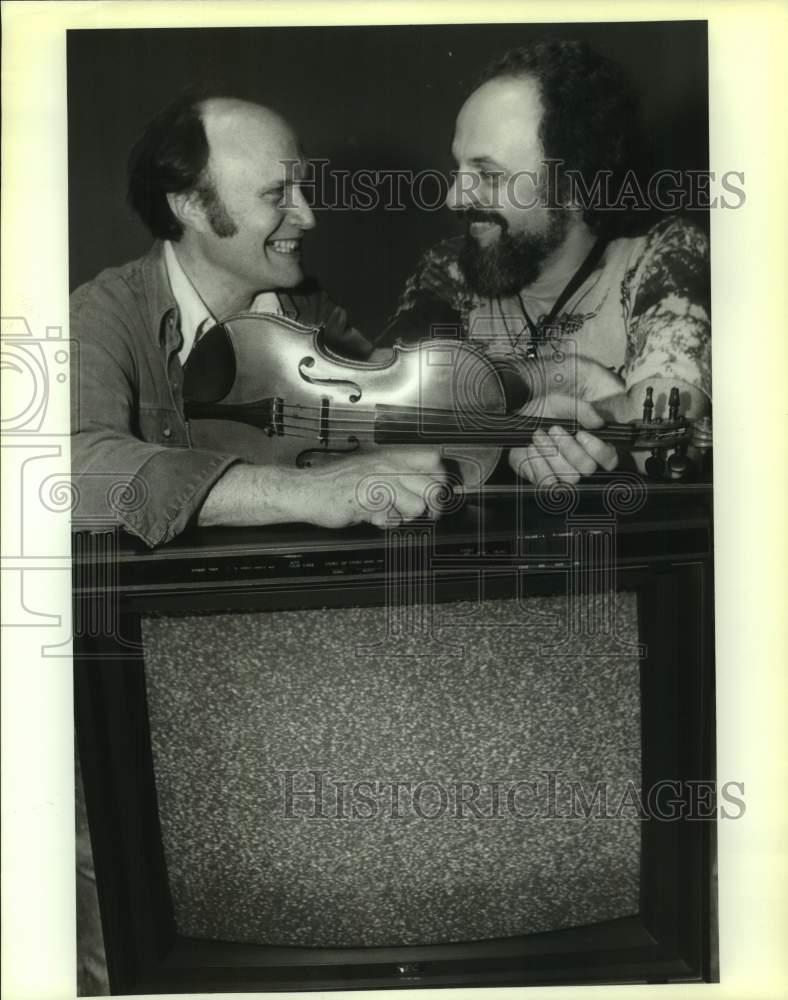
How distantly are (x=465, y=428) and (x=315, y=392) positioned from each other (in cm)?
28

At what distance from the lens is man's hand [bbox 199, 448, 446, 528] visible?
173 cm

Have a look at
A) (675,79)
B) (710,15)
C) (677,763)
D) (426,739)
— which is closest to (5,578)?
(426,739)

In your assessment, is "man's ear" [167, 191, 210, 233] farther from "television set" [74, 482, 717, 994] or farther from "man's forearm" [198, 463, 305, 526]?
"television set" [74, 482, 717, 994]

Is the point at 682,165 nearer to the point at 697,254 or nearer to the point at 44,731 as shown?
the point at 697,254

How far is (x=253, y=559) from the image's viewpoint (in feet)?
5.65

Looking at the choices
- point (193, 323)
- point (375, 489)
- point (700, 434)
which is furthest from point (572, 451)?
point (193, 323)

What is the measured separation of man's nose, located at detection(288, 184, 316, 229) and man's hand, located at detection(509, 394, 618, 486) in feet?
1.69

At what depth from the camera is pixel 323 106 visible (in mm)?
1743

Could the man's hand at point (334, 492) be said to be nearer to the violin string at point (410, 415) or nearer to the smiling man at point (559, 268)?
the violin string at point (410, 415)

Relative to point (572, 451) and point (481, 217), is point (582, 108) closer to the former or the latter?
point (481, 217)

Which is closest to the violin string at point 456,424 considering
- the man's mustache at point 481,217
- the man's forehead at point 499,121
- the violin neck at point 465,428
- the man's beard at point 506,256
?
the violin neck at point 465,428

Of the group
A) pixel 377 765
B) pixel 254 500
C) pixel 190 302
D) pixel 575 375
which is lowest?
pixel 377 765

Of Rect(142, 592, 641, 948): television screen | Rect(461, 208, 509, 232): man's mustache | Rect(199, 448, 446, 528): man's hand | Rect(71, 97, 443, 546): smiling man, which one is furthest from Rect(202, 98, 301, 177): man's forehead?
Rect(142, 592, 641, 948): television screen

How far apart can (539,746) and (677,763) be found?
26 cm
